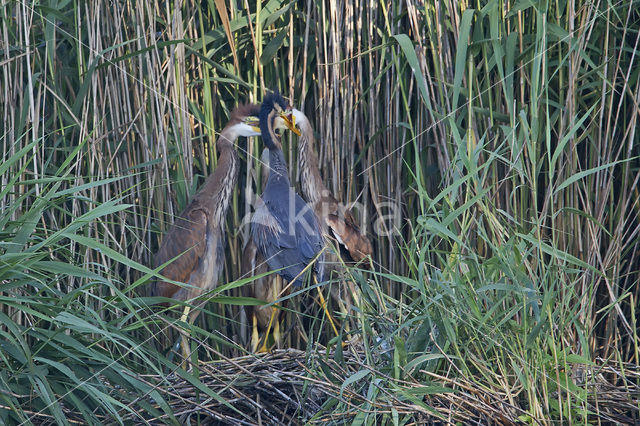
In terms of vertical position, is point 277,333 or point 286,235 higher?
point 286,235

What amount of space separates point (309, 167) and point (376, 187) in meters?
0.39

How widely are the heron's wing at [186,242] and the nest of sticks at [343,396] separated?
0.54m

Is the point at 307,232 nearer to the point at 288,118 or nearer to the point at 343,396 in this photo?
the point at 288,118

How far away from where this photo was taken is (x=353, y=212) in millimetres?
3072

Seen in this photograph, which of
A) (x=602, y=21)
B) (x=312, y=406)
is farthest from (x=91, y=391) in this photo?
(x=602, y=21)

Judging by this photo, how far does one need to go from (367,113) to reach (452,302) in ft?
4.16

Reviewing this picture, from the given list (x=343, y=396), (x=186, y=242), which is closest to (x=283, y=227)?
(x=186, y=242)

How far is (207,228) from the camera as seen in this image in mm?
2865

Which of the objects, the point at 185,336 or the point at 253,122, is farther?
the point at 253,122

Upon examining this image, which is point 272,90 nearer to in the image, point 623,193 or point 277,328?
point 277,328

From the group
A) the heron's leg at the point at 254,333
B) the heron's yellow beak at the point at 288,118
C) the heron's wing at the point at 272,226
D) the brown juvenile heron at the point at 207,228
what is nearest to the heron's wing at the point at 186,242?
the brown juvenile heron at the point at 207,228

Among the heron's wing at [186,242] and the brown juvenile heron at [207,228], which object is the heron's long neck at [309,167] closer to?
the brown juvenile heron at [207,228]

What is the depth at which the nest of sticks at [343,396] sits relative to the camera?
1.67m

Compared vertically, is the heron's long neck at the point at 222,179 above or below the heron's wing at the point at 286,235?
above
